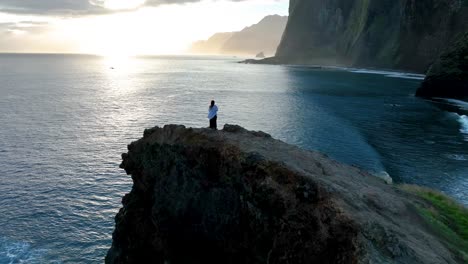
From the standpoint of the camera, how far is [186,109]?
95188 mm

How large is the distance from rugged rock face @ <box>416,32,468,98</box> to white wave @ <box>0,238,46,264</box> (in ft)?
323

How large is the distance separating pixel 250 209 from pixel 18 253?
71.3 feet

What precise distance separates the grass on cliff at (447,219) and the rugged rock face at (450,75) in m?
80.2

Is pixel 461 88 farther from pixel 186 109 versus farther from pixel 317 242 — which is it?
pixel 317 242

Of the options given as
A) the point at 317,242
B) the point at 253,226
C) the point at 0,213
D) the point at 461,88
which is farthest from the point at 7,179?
the point at 461,88

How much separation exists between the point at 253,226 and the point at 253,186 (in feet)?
5.91

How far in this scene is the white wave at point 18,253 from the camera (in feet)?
98.6

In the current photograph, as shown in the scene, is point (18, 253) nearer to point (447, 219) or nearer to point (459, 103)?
point (447, 219)

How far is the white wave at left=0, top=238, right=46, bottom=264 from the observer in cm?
3006

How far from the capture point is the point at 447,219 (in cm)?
2514

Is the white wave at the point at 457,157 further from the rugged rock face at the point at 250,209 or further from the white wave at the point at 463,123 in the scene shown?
the rugged rock face at the point at 250,209

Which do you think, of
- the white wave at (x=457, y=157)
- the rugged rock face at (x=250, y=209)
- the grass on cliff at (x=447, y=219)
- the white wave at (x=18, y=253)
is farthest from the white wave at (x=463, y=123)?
the white wave at (x=18, y=253)

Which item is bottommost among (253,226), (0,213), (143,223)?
(0,213)

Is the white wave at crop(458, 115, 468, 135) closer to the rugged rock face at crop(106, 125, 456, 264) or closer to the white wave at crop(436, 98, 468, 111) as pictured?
the white wave at crop(436, 98, 468, 111)
